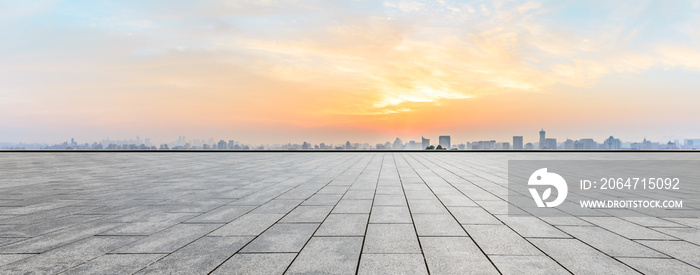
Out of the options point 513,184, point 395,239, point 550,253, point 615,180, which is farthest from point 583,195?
point 395,239

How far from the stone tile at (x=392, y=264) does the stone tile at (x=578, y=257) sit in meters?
1.82

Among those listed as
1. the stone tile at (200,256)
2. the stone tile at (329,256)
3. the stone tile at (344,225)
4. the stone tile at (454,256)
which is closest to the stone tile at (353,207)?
the stone tile at (344,225)

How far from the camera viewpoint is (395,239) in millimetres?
4965

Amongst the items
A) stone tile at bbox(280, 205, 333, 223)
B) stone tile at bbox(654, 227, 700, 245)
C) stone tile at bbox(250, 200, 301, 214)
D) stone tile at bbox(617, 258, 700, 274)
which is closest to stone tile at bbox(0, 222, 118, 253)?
stone tile at bbox(250, 200, 301, 214)

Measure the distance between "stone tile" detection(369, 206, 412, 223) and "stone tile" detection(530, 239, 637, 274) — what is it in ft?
7.32

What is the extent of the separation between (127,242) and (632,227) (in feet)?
27.9

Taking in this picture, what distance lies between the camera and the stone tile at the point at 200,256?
384cm

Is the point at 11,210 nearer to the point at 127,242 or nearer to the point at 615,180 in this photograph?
the point at 127,242

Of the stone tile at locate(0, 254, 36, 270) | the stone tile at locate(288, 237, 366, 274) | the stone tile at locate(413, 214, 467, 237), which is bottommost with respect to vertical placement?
the stone tile at locate(0, 254, 36, 270)

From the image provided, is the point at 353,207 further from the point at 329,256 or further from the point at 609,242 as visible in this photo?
the point at 609,242

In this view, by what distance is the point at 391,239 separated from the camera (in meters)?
4.96

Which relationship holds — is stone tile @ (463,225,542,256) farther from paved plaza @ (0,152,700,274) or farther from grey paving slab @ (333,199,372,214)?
grey paving slab @ (333,199,372,214)

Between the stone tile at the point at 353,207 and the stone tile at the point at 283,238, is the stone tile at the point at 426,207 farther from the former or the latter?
the stone tile at the point at 283,238

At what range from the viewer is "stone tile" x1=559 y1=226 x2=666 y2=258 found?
14.5ft
